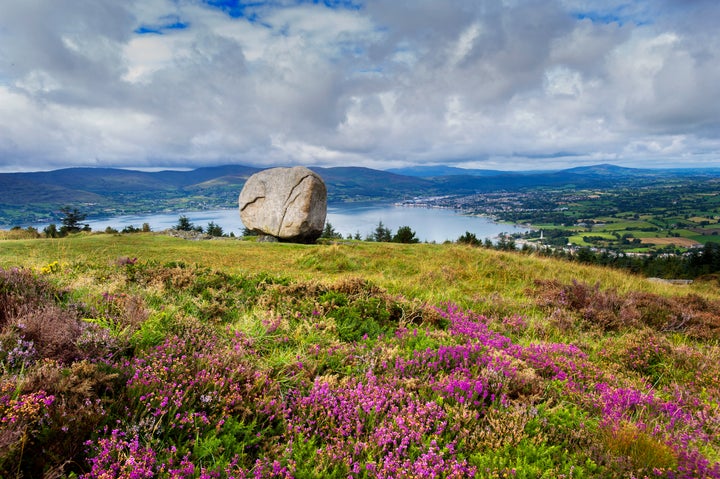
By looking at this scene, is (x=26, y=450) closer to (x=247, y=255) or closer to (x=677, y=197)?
(x=247, y=255)

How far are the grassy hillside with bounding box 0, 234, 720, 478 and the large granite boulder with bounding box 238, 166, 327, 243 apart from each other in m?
20.9

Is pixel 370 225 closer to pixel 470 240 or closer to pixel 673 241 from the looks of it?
pixel 673 241

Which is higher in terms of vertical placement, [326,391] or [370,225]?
[326,391]

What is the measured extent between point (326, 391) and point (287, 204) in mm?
25492

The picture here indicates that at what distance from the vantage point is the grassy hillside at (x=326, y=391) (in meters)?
2.48

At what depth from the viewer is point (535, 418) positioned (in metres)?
3.28

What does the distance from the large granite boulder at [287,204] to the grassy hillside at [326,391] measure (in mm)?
20948

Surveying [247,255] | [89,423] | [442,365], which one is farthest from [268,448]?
[247,255]

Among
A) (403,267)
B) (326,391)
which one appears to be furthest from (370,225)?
(326,391)

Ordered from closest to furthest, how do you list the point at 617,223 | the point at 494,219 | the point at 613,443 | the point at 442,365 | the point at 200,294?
the point at 613,443, the point at 442,365, the point at 200,294, the point at 617,223, the point at 494,219

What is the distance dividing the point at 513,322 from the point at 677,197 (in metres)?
249

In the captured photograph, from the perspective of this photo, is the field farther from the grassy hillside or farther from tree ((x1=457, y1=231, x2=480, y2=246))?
the grassy hillside

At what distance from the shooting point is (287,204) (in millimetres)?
27875

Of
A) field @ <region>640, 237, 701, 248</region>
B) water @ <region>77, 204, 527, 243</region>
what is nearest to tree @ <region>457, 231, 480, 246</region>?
water @ <region>77, 204, 527, 243</region>
